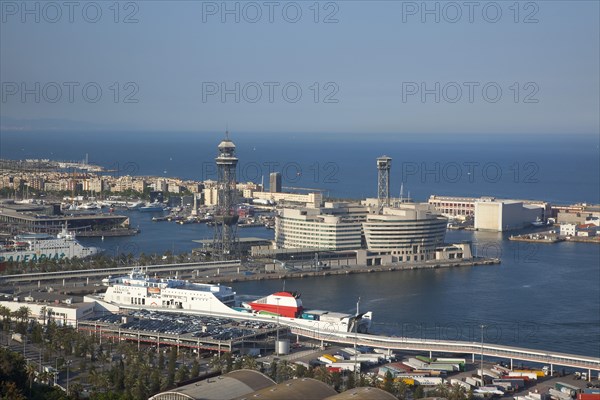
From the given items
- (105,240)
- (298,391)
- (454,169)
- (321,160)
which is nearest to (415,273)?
(105,240)

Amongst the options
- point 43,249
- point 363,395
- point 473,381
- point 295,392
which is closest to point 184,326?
point 473,381

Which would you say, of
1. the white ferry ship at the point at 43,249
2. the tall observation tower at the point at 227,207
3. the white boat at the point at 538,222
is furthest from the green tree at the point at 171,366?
the white boat at the point at 538,222

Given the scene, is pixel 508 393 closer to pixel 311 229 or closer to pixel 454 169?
pixel 311 229

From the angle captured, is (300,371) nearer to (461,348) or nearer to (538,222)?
(461,348)

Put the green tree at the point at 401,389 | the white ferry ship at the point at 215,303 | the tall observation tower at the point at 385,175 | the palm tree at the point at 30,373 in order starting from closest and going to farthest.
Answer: the palm tree at the point at 30,373
the green tree at the point at 401,389
the white ferry ship at the point at 215,303
the tall observation tower at the point at 385,175

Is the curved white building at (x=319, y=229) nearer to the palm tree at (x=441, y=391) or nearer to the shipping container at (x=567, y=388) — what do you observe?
the shipping container at (x=567, y=388)
